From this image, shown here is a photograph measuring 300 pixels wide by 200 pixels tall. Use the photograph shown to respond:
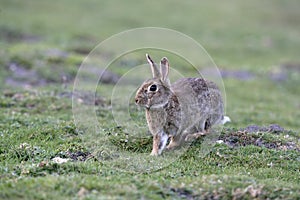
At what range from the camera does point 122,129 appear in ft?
49.0

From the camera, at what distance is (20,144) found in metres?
13.2

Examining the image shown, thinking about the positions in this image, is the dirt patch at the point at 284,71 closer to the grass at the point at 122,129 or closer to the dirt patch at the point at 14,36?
the grass at the point at 122,129

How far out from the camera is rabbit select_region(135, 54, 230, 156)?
12.2m

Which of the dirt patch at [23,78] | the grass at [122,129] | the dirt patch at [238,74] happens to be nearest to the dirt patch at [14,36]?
the grass at [122,129]

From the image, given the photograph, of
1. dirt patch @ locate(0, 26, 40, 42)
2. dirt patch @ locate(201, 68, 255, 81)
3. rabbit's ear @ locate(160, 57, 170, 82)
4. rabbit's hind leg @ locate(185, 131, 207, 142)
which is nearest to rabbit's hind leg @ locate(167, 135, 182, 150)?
rabbit's hind leg @ locate(185, 131, 207, 142)

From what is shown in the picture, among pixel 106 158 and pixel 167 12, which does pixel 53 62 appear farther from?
pixel 167 12

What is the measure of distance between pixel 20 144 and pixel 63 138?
1300mm

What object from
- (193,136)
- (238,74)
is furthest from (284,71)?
(193,136)

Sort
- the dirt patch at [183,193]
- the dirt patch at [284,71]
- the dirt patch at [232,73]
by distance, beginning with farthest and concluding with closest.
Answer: the dirt patch at [284,71]
the dirt patch at [232,73]
the dirt patch at [183,193]

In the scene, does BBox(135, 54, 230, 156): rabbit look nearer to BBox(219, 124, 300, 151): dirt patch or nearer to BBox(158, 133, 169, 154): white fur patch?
BBox(158, 133, 169, 154): white fur patch

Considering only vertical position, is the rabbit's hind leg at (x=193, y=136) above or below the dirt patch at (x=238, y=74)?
below

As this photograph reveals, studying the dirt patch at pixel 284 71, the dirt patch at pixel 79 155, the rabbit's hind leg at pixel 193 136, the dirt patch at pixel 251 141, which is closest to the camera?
the dirt patch at pixel 79 155

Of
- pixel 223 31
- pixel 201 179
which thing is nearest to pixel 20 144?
pixel 201 179

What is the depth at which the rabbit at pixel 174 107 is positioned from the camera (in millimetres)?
12172
